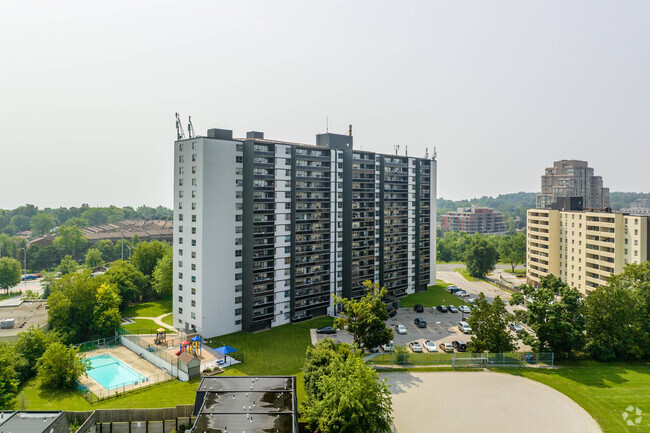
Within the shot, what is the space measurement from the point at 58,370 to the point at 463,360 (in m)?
48.7

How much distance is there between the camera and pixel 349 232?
75500mm

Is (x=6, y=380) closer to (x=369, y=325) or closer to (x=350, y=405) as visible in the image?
(x=350, y=405)

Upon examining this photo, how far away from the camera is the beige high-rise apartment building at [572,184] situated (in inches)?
7087

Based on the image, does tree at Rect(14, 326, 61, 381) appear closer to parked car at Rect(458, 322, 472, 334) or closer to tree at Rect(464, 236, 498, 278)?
parked car at Rect(458, 322, 472, 334)

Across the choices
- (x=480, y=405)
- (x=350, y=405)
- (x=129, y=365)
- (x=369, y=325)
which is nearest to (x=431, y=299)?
(x=369, y=325)

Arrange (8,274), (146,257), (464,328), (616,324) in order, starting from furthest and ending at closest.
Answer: (8,274) → (146,257) → (464,328) → (616,324)

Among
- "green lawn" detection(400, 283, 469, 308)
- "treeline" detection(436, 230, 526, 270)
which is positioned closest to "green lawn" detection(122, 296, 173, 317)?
"green lawn" detection(400, 283, 469, 308)

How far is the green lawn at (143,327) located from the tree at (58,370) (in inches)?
658

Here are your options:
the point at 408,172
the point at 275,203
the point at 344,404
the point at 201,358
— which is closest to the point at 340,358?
the point at 344,404

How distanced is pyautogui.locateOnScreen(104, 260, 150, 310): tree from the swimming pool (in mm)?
25632

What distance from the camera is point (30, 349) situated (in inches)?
2025

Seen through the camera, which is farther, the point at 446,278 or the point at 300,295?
the point at 446,278

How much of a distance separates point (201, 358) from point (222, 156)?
29162mm

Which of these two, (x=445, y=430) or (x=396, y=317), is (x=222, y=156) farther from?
(x=445, y=430)
